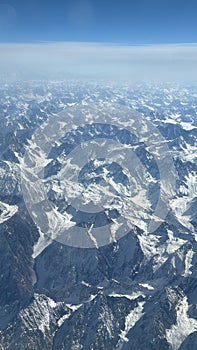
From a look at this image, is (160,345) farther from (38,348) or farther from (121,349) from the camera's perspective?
(38,348)

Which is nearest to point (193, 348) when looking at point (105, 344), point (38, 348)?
point (105, 344)

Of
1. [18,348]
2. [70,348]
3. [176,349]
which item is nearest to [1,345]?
[18,348]

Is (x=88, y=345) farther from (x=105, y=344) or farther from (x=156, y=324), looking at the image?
(x=156, y=324)

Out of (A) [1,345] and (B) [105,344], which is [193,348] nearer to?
(B) [105,344]


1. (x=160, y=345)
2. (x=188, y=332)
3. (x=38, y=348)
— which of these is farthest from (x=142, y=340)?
(x=38, y=348)

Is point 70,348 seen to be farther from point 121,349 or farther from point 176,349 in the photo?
point 176,349

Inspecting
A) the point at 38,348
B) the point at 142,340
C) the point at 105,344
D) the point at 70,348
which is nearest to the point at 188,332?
the point at 142,340
